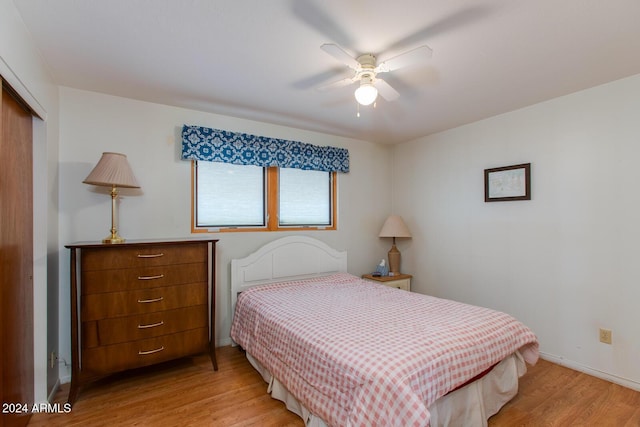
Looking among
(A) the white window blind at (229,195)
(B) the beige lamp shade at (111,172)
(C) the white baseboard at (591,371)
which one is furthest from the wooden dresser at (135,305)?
(C) the white baseboard at (591,371)

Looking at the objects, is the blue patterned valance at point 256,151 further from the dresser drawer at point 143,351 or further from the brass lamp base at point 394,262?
the dresser drawer at point 143,351

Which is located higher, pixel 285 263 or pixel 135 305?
pixel 285 263

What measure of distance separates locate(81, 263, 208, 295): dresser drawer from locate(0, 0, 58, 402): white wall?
0.28 meters

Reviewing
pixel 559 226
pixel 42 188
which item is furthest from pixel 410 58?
pixel 42 188

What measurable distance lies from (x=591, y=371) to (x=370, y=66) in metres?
3.00

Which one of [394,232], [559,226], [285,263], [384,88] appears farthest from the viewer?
[394,232]

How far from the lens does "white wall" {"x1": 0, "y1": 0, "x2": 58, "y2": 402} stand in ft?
5.77

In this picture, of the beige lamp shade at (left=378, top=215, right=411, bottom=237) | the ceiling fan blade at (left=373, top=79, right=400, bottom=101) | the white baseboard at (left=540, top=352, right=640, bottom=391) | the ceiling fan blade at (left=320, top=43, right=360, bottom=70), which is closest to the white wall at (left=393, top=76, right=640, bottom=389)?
the white baseboard at (left=540, top=352, right=640, bottom=391)

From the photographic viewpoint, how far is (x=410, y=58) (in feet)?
5.69

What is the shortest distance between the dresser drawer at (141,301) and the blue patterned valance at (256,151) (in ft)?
4.07

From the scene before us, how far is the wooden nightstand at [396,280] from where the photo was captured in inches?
147

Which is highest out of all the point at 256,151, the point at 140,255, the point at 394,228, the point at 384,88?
the point at 384,88

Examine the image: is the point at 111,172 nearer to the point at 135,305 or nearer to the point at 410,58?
the point at 135,305

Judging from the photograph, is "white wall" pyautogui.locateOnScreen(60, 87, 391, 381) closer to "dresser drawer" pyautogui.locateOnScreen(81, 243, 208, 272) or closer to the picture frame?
"dresser drawer" pyautogui.locateOnScreen(81, 243, 208, 272)
